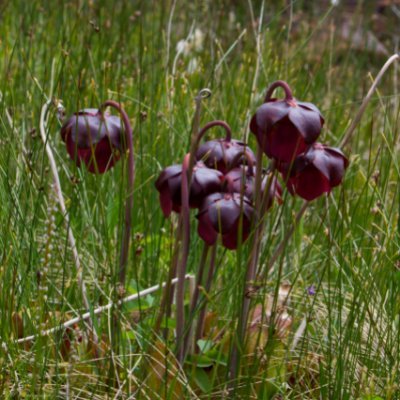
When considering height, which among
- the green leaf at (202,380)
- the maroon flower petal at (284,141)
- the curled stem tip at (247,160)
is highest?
the maroon flower petal at (284,141)

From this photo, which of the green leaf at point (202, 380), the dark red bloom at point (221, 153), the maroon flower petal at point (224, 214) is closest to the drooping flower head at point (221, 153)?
the dark red bloom at point (221, 153)

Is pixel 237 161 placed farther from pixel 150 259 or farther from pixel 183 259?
pixel 150 259

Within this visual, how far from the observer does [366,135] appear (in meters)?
3.13

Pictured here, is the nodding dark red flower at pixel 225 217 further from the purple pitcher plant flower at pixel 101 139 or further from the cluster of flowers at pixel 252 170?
the purple pitcher plant flower at pixel 101 139

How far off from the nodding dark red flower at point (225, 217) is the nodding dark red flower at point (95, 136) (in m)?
0.20

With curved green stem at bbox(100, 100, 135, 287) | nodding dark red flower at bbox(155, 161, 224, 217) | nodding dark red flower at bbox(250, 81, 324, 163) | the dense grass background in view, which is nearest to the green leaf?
the dense grass background

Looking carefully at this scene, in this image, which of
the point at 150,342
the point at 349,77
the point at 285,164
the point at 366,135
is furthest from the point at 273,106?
the point at 349,77

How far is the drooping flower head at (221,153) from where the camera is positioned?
1380mm

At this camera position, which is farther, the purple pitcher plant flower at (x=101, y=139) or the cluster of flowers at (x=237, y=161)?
the purple pitcher plant flower at (x=101, y=139)

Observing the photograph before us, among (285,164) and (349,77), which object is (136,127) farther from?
(349,77)

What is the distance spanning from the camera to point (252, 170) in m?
1.39

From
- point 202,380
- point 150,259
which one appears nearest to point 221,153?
point 202,380

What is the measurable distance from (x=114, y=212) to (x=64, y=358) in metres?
0.52

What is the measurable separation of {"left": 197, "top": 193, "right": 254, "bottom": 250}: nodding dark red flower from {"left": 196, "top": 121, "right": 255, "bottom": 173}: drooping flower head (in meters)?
0.08
